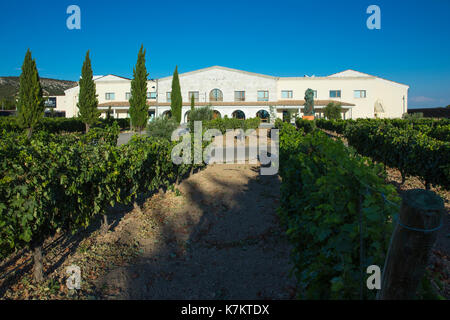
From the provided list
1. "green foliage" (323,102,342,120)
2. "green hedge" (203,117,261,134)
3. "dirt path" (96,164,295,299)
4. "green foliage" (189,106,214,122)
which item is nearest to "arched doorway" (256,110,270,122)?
"green foliage" (323,102,342,120)

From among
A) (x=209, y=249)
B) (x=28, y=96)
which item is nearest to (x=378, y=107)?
(x=28, y=96)

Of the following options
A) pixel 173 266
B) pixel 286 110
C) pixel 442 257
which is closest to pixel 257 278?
pixel 173 266

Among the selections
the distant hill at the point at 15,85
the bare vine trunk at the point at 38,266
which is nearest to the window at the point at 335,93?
the bare vine trunk at the point at 38,266

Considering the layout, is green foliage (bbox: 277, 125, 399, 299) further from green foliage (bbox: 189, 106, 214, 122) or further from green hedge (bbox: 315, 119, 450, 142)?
green foliage (bbox: 189, 106, 214, 122)

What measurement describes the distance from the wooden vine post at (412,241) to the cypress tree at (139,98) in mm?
25684

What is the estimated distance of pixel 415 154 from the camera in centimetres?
797

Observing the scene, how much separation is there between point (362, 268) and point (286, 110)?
133ft

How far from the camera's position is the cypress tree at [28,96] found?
19.1m

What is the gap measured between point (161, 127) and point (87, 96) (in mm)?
13248

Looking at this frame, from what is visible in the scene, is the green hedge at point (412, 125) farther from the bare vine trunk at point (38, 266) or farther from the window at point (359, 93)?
the window at point (359, 93)

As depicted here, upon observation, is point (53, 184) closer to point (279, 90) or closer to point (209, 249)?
point (209, 249)

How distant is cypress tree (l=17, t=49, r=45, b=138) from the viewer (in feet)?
62.7

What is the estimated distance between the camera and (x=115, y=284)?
13.8ft
